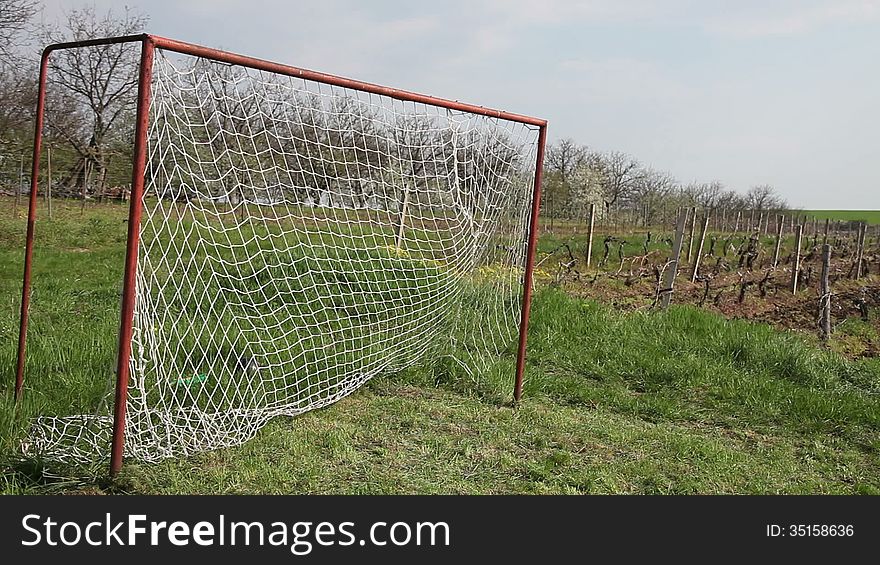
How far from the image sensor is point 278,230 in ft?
14.9

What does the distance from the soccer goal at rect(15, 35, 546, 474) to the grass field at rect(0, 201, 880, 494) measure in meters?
0.18

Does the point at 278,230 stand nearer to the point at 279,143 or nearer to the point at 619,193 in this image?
the point at 279,143

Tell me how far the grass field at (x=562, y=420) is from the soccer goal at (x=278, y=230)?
182 millimetres

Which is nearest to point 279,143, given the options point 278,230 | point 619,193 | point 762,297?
point 278,230

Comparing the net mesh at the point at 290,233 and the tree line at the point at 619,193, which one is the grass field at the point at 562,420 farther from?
the tree line at the point at 619,193

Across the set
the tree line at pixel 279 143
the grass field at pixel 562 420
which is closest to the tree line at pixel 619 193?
the tree line at pixel 279 143

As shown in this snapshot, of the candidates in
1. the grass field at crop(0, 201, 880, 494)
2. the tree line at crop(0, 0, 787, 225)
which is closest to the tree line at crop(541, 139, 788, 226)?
the tree line at crop(0, 0, 787, 225)

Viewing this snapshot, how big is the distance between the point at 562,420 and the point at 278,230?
2219 millimetres

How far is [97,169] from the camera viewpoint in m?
15.6

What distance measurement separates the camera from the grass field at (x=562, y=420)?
3.38m

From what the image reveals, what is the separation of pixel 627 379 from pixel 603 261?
29.1 ft

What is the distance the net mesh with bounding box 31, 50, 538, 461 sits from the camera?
3.29 metres

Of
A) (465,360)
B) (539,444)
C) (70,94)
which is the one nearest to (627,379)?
(465,360)

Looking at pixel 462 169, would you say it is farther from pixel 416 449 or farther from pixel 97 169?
pixel 97 169
